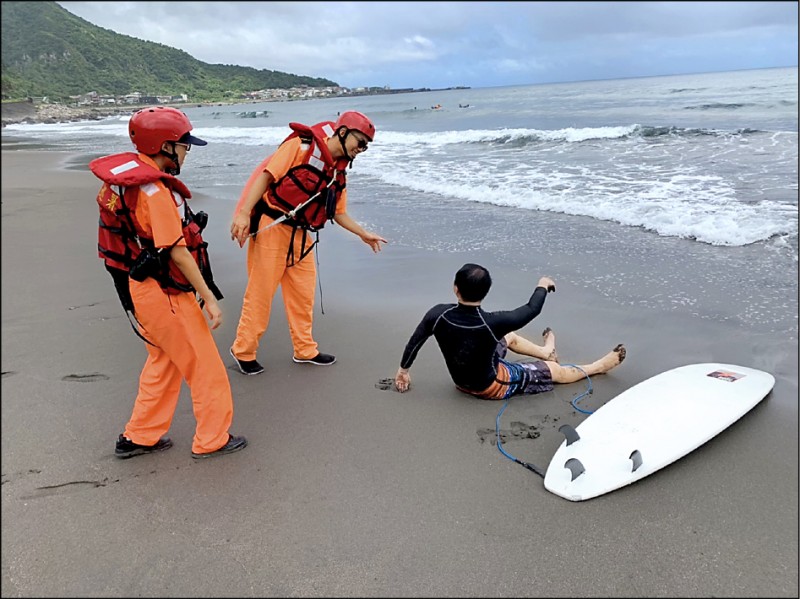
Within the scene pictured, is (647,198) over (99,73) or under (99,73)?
under

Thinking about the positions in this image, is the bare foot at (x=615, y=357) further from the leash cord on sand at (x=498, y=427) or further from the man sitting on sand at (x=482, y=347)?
the leash cord on sand at (x=498, y=427)

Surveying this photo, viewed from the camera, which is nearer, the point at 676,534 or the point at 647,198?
the point at 676,534

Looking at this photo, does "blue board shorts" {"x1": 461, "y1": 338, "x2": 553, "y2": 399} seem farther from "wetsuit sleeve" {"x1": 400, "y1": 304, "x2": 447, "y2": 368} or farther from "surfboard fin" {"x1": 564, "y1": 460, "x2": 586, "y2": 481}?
"surfboard fin" {"x1": 564, "y1": 460, "x2": 586, "y2": 481}

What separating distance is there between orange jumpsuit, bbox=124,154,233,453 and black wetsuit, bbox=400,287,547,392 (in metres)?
1.30

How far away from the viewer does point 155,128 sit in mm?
2527

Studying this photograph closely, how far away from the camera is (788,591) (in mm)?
2162

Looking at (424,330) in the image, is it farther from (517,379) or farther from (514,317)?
(517,379)

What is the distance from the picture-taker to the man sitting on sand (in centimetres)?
337

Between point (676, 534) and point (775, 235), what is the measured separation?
559 cm

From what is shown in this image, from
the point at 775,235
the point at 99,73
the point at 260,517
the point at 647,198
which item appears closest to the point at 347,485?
the point at 260,517

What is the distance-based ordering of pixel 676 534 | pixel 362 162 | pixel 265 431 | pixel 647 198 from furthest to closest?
1. pixel 362 162
2. pixel 647 198
3. pixel 265 431
4. pixel 676 534

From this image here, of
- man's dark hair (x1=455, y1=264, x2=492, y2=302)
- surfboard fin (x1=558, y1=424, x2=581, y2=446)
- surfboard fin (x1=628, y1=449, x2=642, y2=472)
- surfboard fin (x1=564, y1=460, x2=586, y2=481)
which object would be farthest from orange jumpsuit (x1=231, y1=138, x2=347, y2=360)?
surfboard fin (x1=628, y1=449, x2=642, y2=472)

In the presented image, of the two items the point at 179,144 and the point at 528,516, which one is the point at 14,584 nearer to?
the point at 179,144

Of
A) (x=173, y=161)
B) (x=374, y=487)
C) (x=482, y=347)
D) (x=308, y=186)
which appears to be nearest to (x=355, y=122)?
(x=308, y=186)
